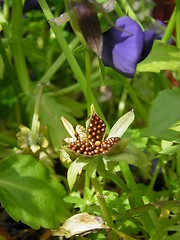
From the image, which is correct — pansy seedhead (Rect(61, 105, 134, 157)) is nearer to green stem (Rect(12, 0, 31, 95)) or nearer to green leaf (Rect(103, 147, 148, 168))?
green leaf (Rect(103, 147, 148, 168))

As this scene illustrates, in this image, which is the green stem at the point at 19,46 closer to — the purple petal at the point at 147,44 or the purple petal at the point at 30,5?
the purple petal at the point at 30,5

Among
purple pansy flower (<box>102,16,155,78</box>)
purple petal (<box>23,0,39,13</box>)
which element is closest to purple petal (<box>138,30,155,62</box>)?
purple pansy flower (<box>102,16,155,78</box>)

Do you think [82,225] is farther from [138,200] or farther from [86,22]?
[86,22]

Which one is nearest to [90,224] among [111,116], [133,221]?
[133,221]

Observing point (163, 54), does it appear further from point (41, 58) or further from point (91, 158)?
point (41, 58)

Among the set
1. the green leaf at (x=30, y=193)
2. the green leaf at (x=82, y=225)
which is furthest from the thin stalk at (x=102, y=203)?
the green leaf at (x=30, y=193)

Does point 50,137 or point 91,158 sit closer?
point 91,158
